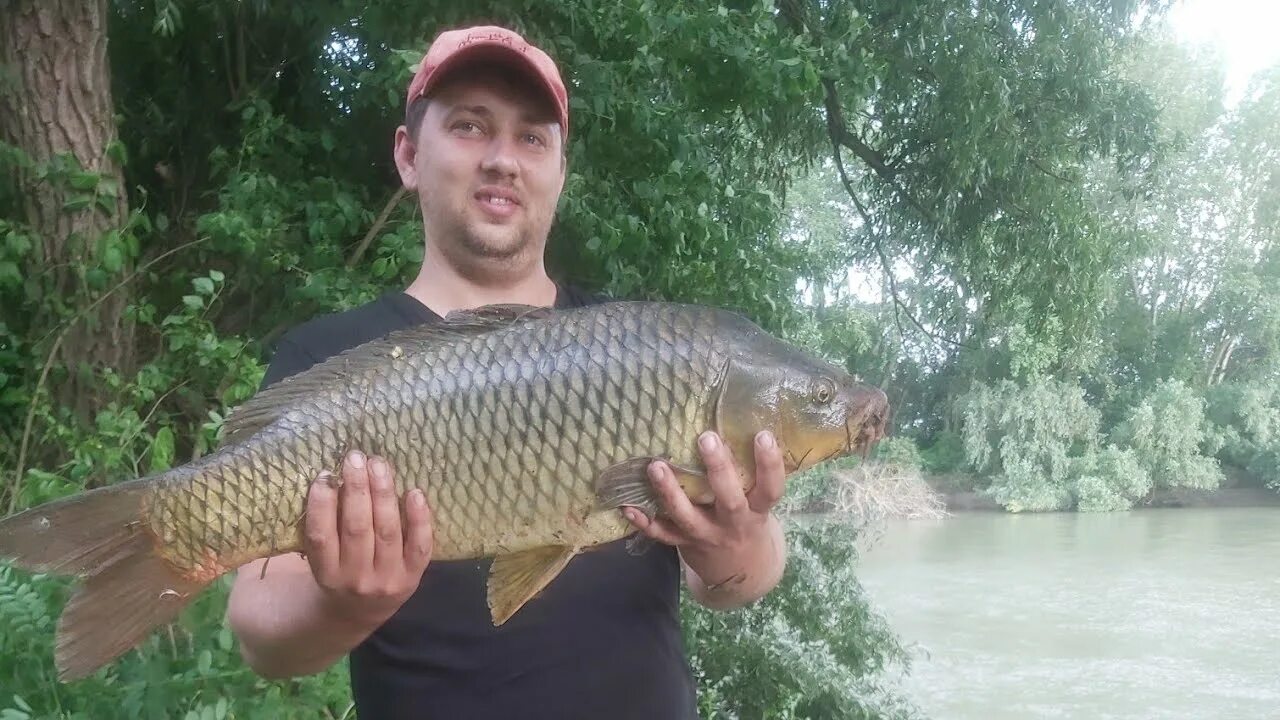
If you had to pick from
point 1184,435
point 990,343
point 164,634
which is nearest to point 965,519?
point 1184,435

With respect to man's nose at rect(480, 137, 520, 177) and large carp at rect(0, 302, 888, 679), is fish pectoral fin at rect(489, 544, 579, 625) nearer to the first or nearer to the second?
large carp at rect(0, 302, 888, 679)

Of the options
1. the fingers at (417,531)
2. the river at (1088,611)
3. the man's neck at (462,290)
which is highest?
the man's neck at (462,290)

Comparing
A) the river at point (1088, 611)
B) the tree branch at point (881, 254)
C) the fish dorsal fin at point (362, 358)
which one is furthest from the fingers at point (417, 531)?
the river at point (1088, 611)

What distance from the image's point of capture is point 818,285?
6.56 meters

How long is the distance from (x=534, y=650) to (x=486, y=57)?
0.72 metres

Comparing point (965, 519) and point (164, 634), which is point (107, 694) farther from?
point (965, 519)

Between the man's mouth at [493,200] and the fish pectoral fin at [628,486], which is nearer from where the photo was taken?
the fish pectoral fin at [628,486]

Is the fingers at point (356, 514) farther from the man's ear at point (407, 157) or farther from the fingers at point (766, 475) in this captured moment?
the man's ear at point (407, 157)

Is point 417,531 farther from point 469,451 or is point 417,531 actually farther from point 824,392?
point 824,392

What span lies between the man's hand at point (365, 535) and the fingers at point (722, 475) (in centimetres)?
27

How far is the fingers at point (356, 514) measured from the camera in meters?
0.86

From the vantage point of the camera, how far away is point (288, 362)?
1.13 meters

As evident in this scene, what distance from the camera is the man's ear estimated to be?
129cm

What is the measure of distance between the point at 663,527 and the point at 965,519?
1054cm
